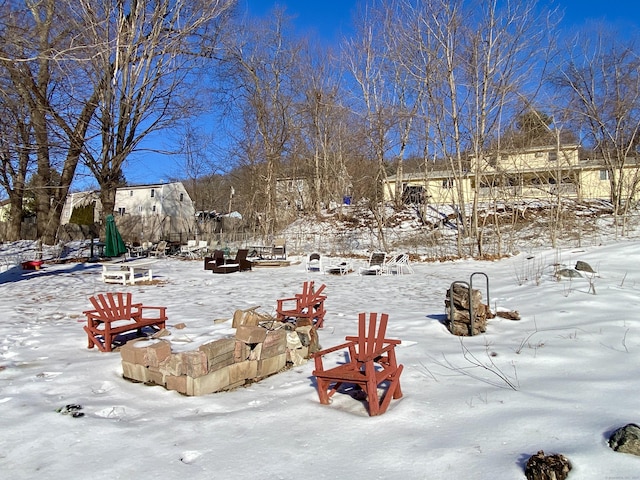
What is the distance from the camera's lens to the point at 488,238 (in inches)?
939

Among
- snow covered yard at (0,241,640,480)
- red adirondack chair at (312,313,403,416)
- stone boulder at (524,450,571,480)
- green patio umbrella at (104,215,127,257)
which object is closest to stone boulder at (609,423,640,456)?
snow covered yard at (0,241,640,480)

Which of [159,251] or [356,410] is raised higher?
[159,251]

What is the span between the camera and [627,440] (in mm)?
3010

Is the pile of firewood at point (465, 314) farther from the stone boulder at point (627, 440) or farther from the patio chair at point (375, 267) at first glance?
the patio chair at point (375, 267)

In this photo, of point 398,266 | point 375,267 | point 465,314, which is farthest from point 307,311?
Result: point 398,266

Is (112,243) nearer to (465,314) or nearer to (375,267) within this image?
(375,267)

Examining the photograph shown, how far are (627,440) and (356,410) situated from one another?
6.68ft

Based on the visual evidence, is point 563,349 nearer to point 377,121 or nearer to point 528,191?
point 377,121

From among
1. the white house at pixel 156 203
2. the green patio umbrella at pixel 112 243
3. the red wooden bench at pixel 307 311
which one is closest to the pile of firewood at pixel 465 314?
the red wooden bench at pixel 307 311

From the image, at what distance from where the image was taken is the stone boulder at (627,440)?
2973 mm

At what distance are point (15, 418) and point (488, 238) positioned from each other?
22.8 metres

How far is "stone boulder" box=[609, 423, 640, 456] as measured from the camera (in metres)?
2.97

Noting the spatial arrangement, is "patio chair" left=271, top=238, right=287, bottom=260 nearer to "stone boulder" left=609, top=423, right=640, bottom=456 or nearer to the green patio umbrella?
the green patio umbrella

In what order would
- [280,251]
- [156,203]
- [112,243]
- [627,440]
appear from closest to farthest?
[627,440]
[112,243]
[280,251]
[156,203]
